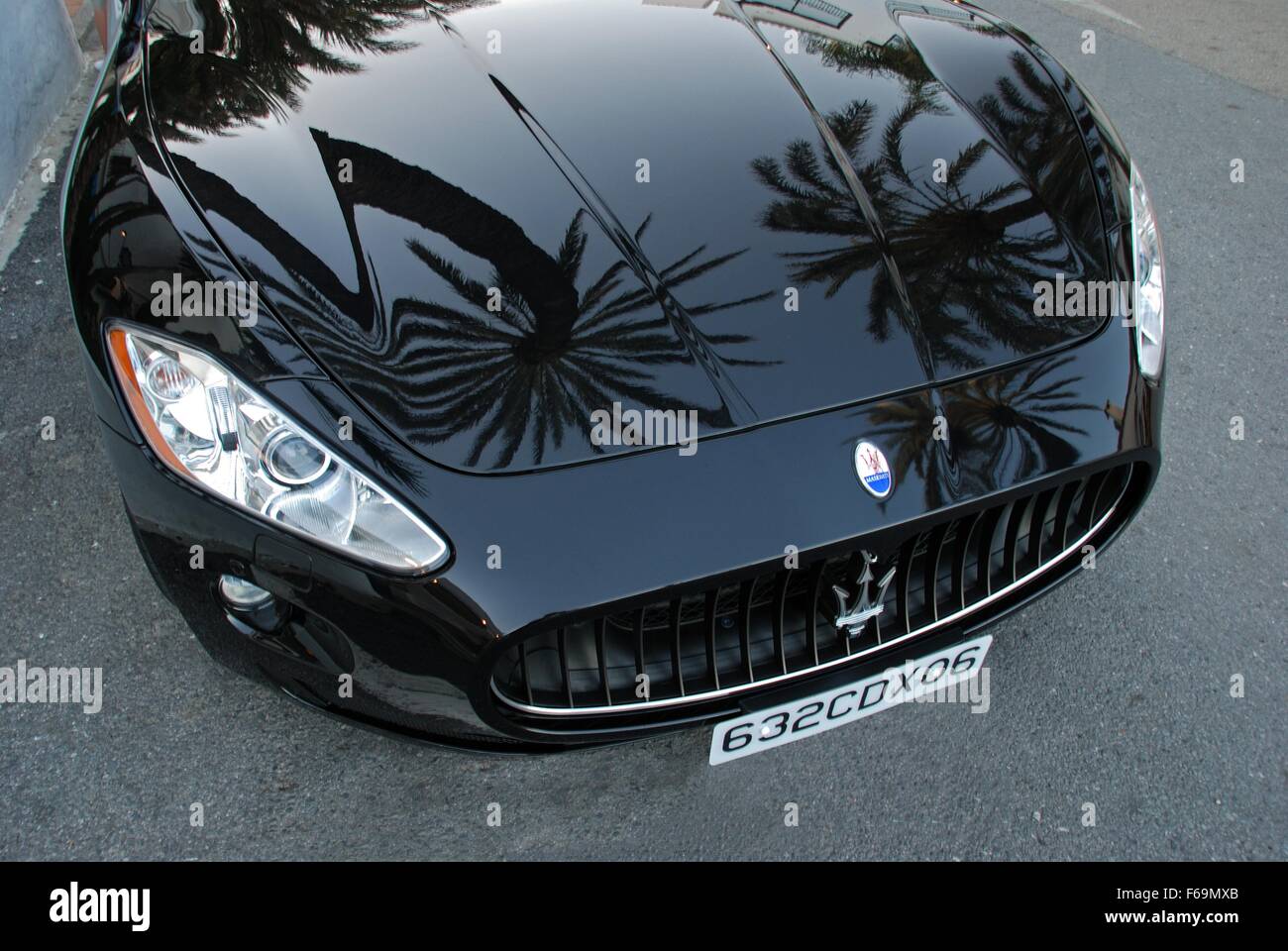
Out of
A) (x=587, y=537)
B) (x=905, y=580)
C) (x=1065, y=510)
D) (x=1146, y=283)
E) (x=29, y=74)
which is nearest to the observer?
(x=587, y=537)

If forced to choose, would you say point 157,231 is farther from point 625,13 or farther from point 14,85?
point 14,85

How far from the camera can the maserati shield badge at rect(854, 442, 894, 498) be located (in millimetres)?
1528

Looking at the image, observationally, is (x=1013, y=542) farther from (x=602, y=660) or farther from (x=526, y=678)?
(x=526, y=678)

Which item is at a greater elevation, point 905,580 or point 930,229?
point 930,229

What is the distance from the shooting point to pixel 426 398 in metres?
1.50

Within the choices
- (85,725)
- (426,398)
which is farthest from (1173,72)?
(85,725)

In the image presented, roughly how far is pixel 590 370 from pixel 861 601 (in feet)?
1.80

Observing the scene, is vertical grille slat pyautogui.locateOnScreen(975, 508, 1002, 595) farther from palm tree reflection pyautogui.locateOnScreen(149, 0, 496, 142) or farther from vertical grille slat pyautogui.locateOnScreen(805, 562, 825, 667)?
palm tree reflection pyautogui.locateOnScreen(149, 0, 496, 142)

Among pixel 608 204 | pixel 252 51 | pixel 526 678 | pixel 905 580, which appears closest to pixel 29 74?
pixel 252 51

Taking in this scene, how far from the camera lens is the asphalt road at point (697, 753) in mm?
1857

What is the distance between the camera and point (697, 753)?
202 centimetres

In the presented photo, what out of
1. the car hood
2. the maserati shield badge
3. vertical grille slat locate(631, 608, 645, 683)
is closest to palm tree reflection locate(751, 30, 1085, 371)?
the car hood

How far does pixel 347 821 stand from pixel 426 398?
2.75 feet

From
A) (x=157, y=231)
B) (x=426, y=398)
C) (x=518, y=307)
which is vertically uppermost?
(x=157, y=231)
